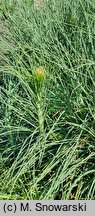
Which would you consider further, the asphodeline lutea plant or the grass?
the grass

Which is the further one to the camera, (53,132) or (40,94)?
(53,132)

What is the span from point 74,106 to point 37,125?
0.21 meters

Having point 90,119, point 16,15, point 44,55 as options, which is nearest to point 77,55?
A: point 44,55

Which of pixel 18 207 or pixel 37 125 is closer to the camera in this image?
pixel 18 207

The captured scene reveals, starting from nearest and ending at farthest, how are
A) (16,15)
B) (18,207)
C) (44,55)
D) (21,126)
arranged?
(18,207), (21,126), (44,55), (16,15)


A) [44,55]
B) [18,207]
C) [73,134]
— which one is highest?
[44,55]

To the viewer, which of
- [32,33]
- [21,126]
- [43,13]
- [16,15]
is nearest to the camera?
[21,126]

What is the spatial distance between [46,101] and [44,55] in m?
0.37

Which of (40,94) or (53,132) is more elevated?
(40,94)

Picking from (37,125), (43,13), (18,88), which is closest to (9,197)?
(37,125)

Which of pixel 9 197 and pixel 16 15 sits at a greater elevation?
pixel 16 15

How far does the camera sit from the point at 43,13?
2885 mm

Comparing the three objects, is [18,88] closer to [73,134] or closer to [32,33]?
[32,33]

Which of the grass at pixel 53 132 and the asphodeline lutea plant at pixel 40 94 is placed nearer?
the asphodeline lutea plant at pixel 40 94
